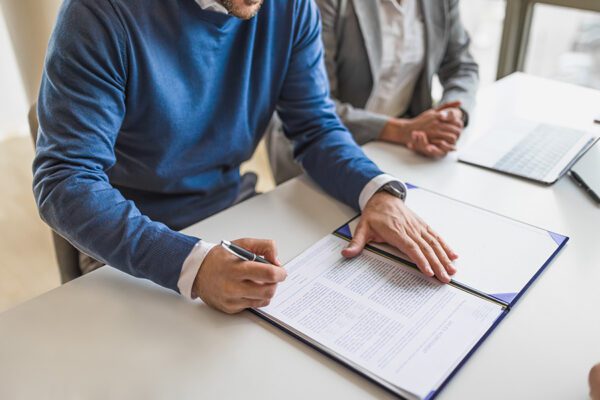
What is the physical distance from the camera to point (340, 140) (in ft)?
3.87

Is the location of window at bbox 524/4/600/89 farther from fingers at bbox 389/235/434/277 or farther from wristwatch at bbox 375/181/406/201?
fingers at bbox 389/235/434/277

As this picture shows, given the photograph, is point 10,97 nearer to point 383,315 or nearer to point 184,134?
point 184,134

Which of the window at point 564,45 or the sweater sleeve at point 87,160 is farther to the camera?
the window at point 564,45

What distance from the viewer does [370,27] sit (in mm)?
1521

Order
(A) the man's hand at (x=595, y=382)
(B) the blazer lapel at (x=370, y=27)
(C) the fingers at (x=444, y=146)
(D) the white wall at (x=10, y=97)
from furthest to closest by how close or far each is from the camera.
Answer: (D) the white wall at (x=10, y=97) < (B) the blazer lapel at (x=370, y=27) < (C) the fingers at (x=444, y=146) < (A) the man's hand at (x=595, y=382)

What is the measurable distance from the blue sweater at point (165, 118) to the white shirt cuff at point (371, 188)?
0.06 ft

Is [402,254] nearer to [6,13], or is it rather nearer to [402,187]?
[402,187]

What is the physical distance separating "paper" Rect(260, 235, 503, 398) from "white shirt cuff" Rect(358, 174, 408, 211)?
15cm

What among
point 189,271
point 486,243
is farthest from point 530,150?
point 189,271

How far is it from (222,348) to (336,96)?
3.57ft

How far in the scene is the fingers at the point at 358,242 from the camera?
2.91 feet

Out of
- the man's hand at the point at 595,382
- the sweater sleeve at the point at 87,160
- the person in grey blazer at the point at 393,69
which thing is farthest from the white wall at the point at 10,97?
the man's hand at the point at 595,382

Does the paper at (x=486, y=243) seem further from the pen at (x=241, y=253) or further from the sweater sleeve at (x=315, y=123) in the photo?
the pen at (x=241, y=253)

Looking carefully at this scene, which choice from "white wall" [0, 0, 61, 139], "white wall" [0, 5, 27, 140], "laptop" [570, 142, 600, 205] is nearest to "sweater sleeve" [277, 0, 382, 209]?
"laptop" [570, 142, 600, 205]
